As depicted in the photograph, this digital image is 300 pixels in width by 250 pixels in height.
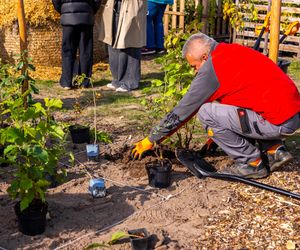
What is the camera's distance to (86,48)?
323 inches

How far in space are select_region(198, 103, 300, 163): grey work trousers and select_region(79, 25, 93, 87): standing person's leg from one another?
371 centimetres

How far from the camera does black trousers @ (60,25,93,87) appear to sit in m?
8.05

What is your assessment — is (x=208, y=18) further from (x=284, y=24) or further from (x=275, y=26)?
(x=275, y=26)

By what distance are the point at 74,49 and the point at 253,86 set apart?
4260mm

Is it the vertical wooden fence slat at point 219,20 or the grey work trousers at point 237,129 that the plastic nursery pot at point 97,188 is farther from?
the vertical wooden fence slat at point 219,20

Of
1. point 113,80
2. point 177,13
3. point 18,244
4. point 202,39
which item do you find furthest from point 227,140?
point 177,13

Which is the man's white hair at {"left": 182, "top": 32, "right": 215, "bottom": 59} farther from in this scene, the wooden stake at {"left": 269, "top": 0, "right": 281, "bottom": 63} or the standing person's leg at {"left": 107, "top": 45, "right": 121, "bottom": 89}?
the standing person's leg at {"left": 107, "top": 45, "right": 121, "bottom": 89}

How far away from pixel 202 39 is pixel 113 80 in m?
4.03

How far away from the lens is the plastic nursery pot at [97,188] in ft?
14.3

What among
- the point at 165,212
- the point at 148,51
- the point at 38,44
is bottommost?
the point at 165,212

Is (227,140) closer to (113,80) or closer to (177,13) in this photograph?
(113,80)

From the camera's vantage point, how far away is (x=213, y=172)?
4.86 metres

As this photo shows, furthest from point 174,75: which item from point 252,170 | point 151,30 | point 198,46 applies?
point 151,30


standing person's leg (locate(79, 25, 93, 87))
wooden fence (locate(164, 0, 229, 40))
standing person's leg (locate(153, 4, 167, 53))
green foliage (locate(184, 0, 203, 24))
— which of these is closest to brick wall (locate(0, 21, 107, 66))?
standing person's leg (locate(79, 25, 93, 87))
